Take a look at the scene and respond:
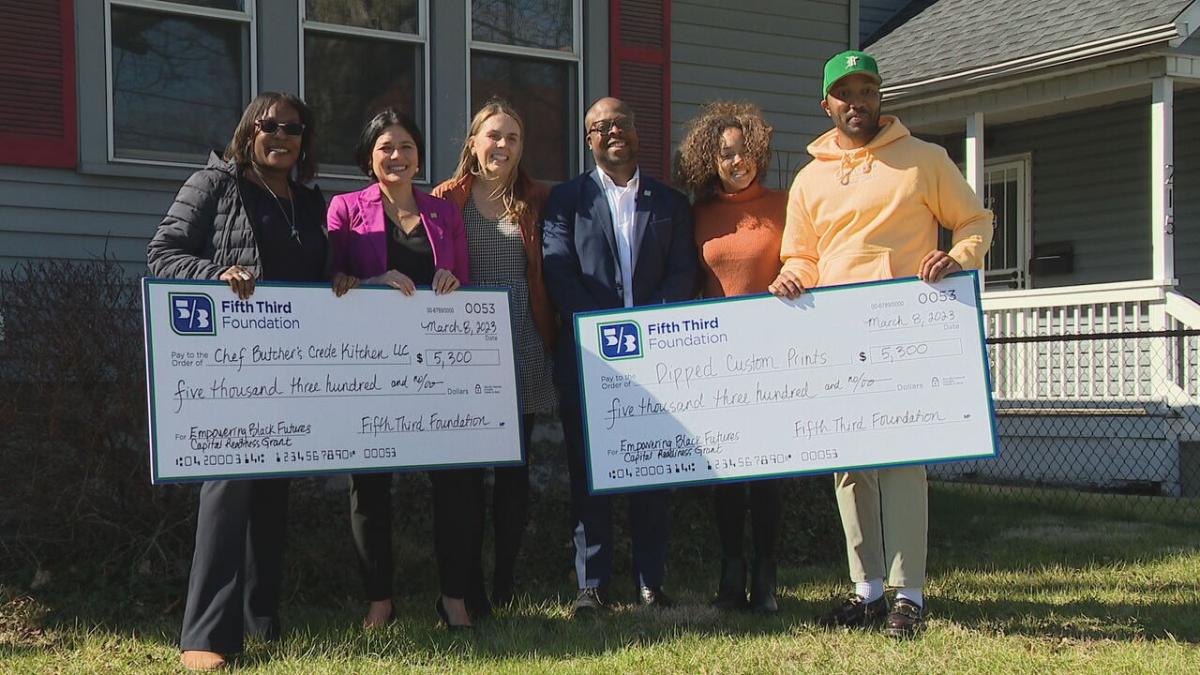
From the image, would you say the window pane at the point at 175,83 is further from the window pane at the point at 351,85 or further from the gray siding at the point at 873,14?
the gray siding at the point at 873,14

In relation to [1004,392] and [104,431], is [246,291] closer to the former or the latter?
[104,431]

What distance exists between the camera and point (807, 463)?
4840 mm

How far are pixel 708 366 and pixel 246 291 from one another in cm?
167

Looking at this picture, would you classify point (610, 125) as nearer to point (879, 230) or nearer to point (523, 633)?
point (879, 230)

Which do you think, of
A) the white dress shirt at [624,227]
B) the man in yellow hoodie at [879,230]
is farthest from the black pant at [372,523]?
the man in yellow hoodie at [879,230]

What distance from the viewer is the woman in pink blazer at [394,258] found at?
16.1 ft

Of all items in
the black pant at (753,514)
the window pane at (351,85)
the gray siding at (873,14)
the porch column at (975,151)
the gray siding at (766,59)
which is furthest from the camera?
the gray siding at (873,14)

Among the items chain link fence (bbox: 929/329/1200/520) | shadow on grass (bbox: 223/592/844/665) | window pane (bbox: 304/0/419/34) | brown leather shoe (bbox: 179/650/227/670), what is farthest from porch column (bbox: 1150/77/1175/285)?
brown leather shoe (bbox: 179/650/227/670)

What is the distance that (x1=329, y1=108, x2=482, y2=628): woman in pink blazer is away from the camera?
16.1 feet

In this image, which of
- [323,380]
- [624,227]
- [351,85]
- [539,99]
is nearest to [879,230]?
[624,227]

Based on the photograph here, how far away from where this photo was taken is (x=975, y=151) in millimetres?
12867

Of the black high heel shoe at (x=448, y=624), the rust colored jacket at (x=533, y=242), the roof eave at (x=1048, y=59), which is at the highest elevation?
the roof eave at (x=1048, y=59)

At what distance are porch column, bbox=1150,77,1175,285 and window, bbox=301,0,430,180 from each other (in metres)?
6.50

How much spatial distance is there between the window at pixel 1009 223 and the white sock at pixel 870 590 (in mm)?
Result: 10453
